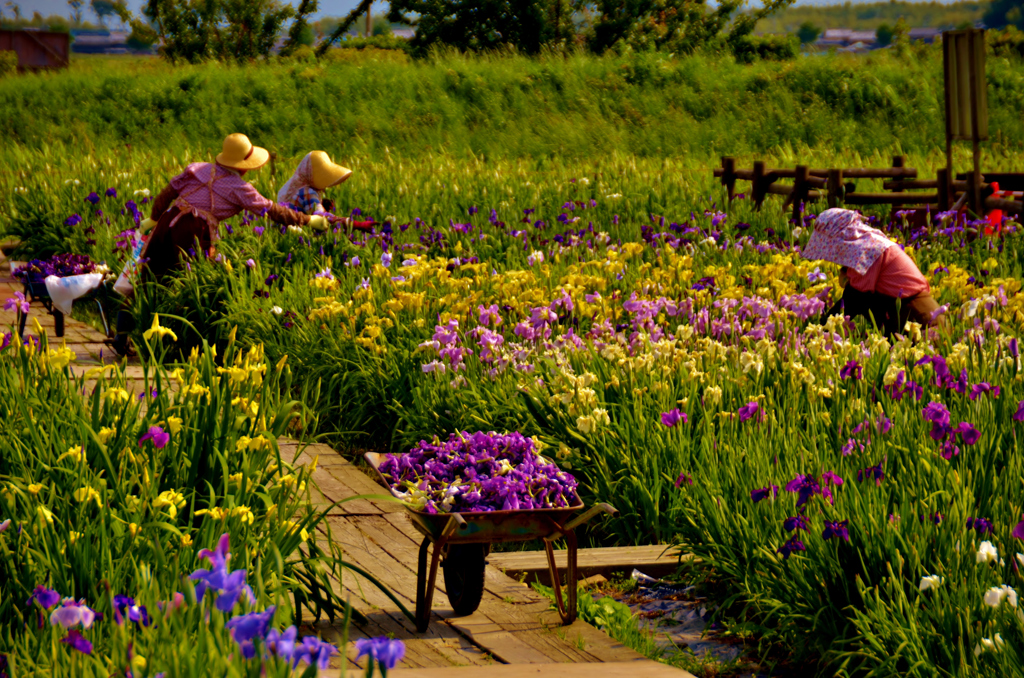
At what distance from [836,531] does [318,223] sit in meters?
6.16

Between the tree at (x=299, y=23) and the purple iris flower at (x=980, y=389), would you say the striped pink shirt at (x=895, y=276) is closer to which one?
the purple iris flower at (x=980, y=389)

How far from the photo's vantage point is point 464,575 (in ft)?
11.6

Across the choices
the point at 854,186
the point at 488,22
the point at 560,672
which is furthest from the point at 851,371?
the point at 488,22

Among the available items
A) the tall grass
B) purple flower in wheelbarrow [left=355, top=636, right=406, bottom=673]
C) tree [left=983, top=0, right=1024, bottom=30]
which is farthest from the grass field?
tree [left=983, top=0, right=1024, bottom=30]

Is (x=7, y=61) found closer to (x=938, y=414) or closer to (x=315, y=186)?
(x=315, y=186)

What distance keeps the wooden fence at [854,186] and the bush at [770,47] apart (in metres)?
20.6

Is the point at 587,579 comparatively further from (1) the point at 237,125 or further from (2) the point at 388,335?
(1) the point at 237,125

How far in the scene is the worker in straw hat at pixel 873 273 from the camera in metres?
6.37

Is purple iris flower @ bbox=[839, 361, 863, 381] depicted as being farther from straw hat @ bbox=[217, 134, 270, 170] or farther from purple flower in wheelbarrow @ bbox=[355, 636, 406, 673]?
straw hat @ bbox=[217, 134, 270, 170]

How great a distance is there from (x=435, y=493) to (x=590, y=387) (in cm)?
157

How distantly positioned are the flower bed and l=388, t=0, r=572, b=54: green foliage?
99.7ft

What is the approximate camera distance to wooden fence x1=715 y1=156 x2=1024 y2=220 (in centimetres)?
1103

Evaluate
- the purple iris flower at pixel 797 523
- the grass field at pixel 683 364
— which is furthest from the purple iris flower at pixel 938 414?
the purple iris flower at pixel 797 523

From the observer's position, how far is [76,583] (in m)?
2.75
